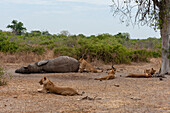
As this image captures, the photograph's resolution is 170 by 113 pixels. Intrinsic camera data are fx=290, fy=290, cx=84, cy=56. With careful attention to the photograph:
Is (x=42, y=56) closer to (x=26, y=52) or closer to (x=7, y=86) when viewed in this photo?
(x=26, y=52)

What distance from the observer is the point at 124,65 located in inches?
701

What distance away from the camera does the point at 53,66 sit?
1327cm

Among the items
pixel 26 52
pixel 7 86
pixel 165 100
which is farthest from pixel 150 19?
pixel 26 52

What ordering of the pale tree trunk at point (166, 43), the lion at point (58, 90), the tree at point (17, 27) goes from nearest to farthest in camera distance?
1. the lion at point (58, 90)
2. the pale tree trunk at point (166, 43)
3. the tree at point (17, 27)

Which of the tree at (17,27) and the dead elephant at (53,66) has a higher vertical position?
the tree at (17,27)

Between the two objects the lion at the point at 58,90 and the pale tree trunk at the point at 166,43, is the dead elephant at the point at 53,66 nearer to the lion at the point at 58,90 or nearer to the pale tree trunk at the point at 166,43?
the pale tree trunk at the point at 166,43

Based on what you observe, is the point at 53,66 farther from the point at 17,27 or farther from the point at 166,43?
the point at 17,27

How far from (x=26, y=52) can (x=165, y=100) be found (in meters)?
12.8

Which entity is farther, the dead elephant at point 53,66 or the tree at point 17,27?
the tree at point 17,27

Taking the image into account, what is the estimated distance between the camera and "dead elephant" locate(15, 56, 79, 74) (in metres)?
13.0

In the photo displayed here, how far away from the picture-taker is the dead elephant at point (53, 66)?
13.0 meters

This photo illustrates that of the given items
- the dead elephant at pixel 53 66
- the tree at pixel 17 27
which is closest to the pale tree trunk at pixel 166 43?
the dead elephant at pixel 53 66

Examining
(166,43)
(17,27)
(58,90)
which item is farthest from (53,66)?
(17,27)

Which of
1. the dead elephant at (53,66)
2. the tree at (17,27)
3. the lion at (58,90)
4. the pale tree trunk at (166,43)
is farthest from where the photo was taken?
the tree at (17,27)
